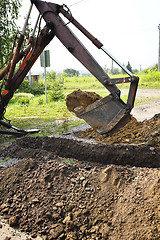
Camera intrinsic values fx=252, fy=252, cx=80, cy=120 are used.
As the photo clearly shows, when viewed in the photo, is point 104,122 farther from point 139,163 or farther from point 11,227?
point 11,227

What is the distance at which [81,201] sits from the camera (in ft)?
9.80

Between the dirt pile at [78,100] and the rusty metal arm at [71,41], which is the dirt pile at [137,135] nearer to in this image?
the dirt pile at [78,100]

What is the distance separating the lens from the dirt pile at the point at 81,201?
262cm

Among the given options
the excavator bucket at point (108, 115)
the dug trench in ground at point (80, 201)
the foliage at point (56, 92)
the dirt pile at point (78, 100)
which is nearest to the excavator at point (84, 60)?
the excavator bucket at point (108, 115)

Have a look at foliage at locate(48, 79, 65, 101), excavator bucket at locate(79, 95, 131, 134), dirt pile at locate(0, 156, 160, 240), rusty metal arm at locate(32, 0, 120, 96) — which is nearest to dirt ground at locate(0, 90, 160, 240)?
dirt pile at locate(0, 156, 160, 240)

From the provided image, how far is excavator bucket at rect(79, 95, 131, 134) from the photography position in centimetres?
446

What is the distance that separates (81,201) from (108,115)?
1.93m

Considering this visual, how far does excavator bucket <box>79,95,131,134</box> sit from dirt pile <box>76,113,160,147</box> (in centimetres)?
100

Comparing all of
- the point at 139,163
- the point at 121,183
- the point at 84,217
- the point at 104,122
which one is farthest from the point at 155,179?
the point at 104,122

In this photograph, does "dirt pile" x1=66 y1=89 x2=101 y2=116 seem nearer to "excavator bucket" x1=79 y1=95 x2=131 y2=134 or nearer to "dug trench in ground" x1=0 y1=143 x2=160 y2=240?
"excavator bucket" x1=79 y1=95 x2=131 y2=134

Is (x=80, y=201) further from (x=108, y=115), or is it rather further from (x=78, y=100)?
(x=78, y=100)

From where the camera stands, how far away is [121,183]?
10.4ft

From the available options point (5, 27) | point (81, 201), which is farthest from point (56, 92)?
point (81, 201)

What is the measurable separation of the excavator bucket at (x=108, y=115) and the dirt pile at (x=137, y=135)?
1004 millimetres
